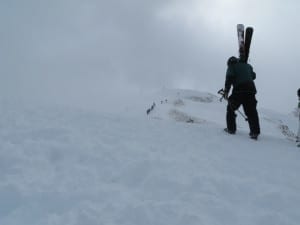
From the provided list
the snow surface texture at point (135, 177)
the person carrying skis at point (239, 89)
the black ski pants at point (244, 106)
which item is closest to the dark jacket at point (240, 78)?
the person carrying skis at point (239, 89)

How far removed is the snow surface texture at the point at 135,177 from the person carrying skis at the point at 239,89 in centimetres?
144

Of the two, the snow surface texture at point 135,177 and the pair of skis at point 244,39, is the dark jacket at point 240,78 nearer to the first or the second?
the snow surface texture at point 135,177

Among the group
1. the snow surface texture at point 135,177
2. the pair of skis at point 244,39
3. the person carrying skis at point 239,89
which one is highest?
the pair of skis at point 244,39

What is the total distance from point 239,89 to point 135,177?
5.25 m

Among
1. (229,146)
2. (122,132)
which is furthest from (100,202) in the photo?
(229,146)

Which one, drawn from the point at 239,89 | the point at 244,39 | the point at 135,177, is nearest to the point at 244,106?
the point at 239,89

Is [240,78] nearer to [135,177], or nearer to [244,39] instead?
[244,39]

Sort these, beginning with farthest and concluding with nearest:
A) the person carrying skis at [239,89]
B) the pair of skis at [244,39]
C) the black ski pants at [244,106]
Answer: the pair of skis at [244,39], the person carrying skis at [239,89], the black ski pants at [244,106]

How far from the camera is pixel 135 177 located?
4.57 meters

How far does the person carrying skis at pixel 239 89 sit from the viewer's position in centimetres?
893

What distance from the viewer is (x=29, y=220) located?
338cm

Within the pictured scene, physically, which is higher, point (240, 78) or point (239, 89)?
point (240, 78)

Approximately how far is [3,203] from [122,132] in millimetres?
3785

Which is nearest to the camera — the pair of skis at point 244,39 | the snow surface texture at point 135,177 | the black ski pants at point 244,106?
the snow surface texture at point 135,177
